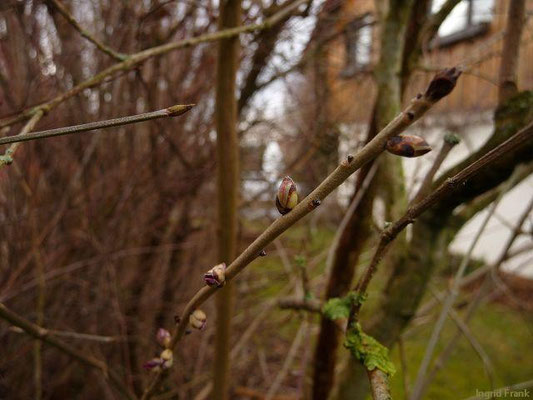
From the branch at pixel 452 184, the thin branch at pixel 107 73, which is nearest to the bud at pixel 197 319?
the branch at pixel 452 184

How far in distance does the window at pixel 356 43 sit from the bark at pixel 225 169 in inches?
81.5

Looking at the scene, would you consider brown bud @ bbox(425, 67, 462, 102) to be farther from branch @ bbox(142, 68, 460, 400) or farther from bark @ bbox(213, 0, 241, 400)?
bark @ bbox(213, 0, 241, 400)

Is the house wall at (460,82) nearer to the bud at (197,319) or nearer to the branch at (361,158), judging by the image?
the bud at (197,319)

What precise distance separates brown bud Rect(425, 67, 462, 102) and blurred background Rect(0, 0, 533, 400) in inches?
39.5

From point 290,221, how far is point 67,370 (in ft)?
8.02

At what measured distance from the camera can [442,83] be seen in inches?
16.7

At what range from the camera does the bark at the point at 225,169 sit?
140 cm

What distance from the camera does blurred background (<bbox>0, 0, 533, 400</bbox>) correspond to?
5.45 feet

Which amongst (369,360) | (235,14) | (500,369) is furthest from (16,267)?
(500,369)

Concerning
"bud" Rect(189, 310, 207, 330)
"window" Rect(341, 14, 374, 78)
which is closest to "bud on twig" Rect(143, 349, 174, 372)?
"bud" Rect(189, 310, 207, 330)

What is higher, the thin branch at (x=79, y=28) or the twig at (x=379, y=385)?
the thin branch at (x=79, y=28)

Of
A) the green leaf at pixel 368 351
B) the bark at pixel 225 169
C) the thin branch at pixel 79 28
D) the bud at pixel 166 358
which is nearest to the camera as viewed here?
the green leaf at pixel 368 351

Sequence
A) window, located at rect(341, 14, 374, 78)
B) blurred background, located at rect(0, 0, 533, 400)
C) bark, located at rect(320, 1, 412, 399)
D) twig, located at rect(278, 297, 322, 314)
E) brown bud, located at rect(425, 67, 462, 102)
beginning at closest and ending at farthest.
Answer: brown bud, located at rect(425, 67, 462, 102) < twig, located at rect(278, 297, 322, 314) < bark, located at rect(320, 1, 412, 399) < blurred background, located at rect(0, 0, 533, 400) < window, located at rect(341, 14, 374, 78)

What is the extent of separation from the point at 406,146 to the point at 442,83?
9 centimetres
